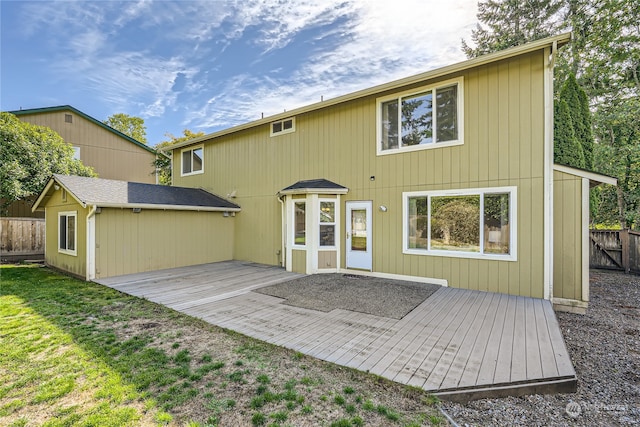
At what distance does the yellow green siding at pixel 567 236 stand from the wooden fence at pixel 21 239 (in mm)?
16771

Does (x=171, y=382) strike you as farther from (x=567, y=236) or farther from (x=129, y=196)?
(x=129, y=196)

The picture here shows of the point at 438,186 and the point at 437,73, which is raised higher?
the point at 437,73

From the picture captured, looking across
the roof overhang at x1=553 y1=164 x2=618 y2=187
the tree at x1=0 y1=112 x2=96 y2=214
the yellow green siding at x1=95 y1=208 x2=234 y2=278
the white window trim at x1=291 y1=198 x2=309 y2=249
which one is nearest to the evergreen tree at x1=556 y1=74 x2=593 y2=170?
the roof overhang at x1=553 y1=164 x2=618 y2=187

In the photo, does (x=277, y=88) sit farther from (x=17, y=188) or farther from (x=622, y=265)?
Answer: (x=622, y=265)

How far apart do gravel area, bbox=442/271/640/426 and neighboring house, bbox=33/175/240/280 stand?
855cm

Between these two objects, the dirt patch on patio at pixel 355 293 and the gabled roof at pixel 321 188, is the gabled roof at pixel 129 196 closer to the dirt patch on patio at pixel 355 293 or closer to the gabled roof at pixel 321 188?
the gabled roof at pixel 321 188

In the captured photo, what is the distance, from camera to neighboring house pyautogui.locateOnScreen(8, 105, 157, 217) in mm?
13922

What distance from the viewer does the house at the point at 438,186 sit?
5.61 meters

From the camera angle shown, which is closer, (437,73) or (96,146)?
(437,73)

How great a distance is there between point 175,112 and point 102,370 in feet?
61.2

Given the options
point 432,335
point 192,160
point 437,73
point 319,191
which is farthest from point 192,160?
point 432,335

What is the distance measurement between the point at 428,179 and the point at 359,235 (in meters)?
2.34

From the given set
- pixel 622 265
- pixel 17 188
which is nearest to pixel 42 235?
pixel 17 188

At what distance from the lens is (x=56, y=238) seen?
29.9 feet
